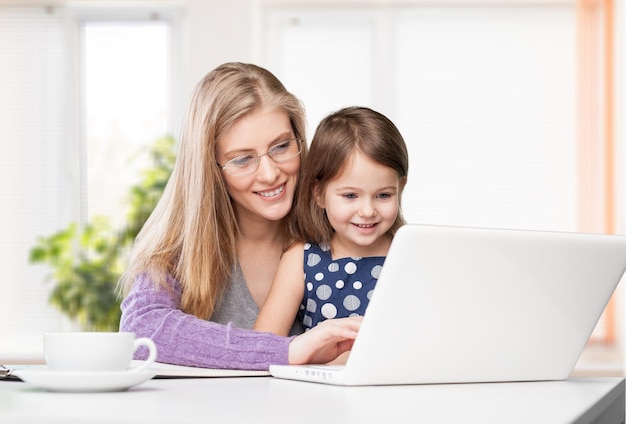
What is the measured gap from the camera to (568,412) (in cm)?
88

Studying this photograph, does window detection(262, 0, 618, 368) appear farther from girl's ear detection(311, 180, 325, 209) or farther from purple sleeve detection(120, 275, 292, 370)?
purple sleeve detection(120, 275, 292, 370)

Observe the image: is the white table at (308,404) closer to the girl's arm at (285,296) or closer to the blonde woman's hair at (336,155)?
the girl's arm at (285,296)

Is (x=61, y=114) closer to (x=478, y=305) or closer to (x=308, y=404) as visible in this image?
(x=478, y=305)

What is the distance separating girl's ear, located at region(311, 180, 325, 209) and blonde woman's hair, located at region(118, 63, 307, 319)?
0.07 meters

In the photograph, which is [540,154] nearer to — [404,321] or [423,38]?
[423,38]

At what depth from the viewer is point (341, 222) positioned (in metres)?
1.92

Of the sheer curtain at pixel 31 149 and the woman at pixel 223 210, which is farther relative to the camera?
the sheer curtain at pixel 31 149

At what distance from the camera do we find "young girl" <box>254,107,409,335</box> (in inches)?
75.1

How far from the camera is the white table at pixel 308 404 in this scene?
0.79 metres

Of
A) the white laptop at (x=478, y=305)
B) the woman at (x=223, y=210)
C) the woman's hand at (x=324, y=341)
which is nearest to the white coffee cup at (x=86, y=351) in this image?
the white laptop at (x=478, y=305)

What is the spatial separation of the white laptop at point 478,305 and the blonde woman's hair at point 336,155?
77cm

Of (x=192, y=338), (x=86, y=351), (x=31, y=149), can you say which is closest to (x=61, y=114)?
(x=31, y=149)

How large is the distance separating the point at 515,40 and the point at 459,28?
33 centimetres

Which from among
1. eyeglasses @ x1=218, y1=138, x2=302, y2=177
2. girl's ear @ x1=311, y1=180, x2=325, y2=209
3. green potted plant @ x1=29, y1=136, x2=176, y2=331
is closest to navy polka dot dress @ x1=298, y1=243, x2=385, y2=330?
girl's ear @ x1=311, y1=180, x2=325, y2=209
